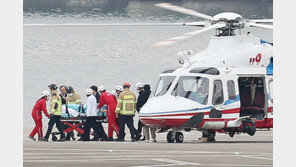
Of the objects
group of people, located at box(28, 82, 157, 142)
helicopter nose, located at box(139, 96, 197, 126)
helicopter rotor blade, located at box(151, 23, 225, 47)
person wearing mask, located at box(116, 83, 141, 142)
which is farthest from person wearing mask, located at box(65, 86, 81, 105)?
helicopter rotor blade, located at box(151, 23, 225, 47)

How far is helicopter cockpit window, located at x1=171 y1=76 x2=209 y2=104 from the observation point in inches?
673

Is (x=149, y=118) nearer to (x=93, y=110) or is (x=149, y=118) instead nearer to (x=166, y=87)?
(x=166, y=87)

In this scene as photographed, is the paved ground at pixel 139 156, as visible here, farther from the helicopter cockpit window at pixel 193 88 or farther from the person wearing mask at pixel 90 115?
the person wearing mask at pixel 90 115

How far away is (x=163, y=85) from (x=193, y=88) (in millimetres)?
763

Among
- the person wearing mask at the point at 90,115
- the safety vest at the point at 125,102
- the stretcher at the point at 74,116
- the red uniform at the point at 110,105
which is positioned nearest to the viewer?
the safety vest at the point at 125,102

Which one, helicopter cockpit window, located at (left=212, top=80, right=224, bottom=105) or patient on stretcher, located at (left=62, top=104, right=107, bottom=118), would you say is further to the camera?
patient on stretcher, located at (left=62, top=104, right=107, bottom=118)

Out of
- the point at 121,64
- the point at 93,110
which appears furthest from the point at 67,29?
the point at 93,110

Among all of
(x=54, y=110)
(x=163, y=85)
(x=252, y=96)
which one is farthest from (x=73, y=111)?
(x=252, y=96)

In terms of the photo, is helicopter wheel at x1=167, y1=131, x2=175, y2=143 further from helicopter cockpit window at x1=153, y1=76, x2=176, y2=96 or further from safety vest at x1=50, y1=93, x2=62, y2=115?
safety vest at x1=50, y1=93, x2=62, y2=115

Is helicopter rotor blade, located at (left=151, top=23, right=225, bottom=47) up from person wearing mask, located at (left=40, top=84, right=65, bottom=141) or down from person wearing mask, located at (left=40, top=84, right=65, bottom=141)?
up

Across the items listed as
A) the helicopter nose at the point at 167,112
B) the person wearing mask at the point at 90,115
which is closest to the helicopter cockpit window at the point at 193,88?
the helicopter nose at the point at 167,112

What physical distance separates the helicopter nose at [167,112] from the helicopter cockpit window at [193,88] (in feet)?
0.57

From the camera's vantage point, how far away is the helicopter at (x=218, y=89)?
1692cm
